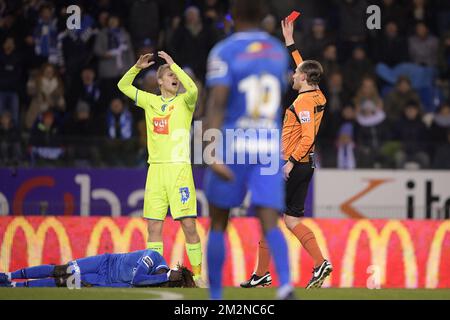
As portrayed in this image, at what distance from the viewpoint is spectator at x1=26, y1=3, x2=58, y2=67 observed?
1898cm

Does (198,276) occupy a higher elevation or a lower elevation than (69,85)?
lower

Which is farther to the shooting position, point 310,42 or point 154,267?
point 310,42

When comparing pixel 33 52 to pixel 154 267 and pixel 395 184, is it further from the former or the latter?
pixel 154 267

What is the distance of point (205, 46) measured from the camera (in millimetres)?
18953

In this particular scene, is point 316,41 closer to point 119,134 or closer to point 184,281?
point 119,134

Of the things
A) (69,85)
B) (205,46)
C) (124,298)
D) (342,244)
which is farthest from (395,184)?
(124,298)

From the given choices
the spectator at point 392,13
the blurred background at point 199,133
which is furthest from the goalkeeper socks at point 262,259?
the spectator at point 392,13

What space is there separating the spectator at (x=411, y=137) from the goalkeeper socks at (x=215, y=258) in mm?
9550

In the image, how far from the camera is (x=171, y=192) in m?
12.4

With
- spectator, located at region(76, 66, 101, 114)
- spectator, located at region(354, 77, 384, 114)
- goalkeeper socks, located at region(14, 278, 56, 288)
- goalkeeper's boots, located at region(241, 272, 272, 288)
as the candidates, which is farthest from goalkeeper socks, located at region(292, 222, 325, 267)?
spectator, located at region(76, 66, 101, 114)

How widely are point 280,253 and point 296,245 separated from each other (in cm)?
674

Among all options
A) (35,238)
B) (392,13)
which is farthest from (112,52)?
(35,238)

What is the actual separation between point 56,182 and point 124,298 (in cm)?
736
